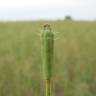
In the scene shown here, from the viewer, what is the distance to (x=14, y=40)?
919cm

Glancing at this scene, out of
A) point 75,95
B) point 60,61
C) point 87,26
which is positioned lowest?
point 75,95

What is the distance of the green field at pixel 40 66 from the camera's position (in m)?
7.20

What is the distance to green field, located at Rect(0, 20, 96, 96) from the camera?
7203 mm

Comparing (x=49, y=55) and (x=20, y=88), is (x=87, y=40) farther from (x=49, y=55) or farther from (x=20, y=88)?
(x=49, y=55)

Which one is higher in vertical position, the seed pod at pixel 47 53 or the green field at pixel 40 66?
the seed pod at pixel 47 53

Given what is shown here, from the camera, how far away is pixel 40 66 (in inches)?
305

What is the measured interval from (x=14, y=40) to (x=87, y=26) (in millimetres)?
3151

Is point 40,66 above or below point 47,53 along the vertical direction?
below

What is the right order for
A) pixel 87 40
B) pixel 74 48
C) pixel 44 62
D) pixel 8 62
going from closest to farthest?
pixel 44 62 → pixel 8 62 → pixel 74 48 → pixel 87 40

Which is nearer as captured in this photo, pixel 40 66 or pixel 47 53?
pixel 47 53

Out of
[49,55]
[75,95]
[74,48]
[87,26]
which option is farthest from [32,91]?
[49,55]

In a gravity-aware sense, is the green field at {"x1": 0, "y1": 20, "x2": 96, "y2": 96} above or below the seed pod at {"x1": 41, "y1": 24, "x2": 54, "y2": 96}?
below

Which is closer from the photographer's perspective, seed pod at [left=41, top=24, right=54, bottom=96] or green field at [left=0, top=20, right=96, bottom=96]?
seed pod at [left=41, top=24, right=54, bottom=96]

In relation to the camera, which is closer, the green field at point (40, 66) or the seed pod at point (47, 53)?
the seed pod at point (47, 53)
